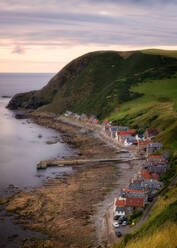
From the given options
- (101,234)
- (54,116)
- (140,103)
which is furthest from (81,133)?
(101,234)

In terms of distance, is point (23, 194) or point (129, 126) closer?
point (23, 194)

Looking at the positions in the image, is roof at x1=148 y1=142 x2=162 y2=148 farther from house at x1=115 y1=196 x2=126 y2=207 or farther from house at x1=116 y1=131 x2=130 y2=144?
house at x1=115 y1=196 x2=126 y2=207

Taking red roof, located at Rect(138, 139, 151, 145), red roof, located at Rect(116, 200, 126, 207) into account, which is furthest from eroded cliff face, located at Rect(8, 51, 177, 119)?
red roof, located at Rect(116, 200, 126, 207)

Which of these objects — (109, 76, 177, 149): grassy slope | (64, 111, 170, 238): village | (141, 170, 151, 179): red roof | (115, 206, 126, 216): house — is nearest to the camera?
(64, 111, 170, 238): village

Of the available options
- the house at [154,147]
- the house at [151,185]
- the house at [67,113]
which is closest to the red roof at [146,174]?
the house at [151,185]

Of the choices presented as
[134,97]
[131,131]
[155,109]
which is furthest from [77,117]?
A: [131,131]

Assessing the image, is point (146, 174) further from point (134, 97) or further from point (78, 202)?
point (134, 97)

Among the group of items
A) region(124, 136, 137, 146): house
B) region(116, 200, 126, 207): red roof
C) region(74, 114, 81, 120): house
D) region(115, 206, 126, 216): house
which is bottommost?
region(115, 206, 126, 216): house

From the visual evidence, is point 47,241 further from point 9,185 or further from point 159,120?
point 159,120
